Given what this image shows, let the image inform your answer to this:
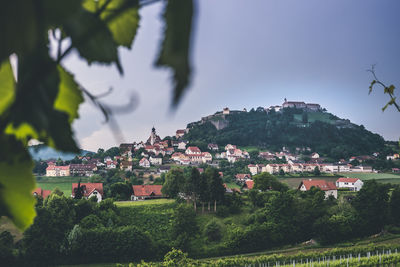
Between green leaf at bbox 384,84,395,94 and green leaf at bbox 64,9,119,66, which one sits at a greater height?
green leaf at bbox 384,84,395,94

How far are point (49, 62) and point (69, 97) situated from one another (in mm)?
97

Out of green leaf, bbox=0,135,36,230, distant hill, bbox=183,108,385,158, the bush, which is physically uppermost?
distant hill, bbox=183,108,385,158

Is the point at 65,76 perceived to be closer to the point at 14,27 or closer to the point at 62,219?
the point at 14,27

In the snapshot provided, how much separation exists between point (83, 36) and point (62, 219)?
26.9 meters

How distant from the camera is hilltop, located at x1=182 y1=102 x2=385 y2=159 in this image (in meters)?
79.6

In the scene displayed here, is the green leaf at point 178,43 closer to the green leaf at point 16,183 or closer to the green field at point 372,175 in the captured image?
the green leaf at point 16,183

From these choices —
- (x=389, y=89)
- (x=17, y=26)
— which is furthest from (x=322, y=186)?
A: (x=17, y=26)

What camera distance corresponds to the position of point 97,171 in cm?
5156

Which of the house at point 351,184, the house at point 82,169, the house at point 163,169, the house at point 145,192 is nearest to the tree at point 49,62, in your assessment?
the house at point 145,192

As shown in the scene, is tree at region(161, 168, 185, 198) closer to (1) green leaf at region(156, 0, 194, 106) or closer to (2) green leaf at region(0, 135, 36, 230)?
(2) green leaf at region(0, 135, 36, 230)

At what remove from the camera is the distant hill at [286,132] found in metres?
79.6

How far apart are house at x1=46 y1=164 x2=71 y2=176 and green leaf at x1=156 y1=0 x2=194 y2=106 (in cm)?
5533

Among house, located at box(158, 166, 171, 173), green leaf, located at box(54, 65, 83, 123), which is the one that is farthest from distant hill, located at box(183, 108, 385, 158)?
green leaf, located at box(54, 65, 83, 123)

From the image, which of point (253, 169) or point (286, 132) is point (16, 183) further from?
point (286, 132)
